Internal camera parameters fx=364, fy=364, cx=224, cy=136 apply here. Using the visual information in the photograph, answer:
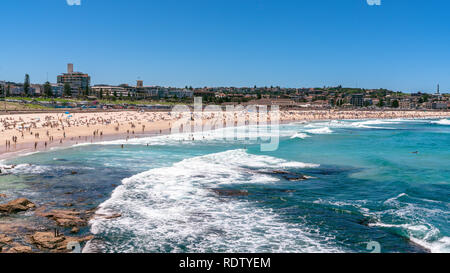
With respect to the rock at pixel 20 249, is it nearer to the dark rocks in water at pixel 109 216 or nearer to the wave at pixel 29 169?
the dark rocks in water at pixel 109 216

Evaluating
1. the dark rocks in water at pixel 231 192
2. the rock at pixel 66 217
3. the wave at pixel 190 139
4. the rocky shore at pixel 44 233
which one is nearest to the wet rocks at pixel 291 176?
the dark rocks in water at pixel 231 192

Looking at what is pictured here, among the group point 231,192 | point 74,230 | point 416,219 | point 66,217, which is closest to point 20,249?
point 74,230

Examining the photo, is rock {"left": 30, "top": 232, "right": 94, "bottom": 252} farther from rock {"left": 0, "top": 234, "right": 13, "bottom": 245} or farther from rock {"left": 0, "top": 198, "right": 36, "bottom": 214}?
rock {"left": 0, "top": 198, "right": 36, "bottom": 214}

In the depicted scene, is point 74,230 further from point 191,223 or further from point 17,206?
point 191,223

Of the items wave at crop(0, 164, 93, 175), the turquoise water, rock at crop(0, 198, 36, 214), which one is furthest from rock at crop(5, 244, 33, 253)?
wave at crop(0, 164, 93, 175)

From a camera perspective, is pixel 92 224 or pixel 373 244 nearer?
pixel 373 244

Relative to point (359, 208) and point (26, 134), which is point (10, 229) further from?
point (26, 134)
